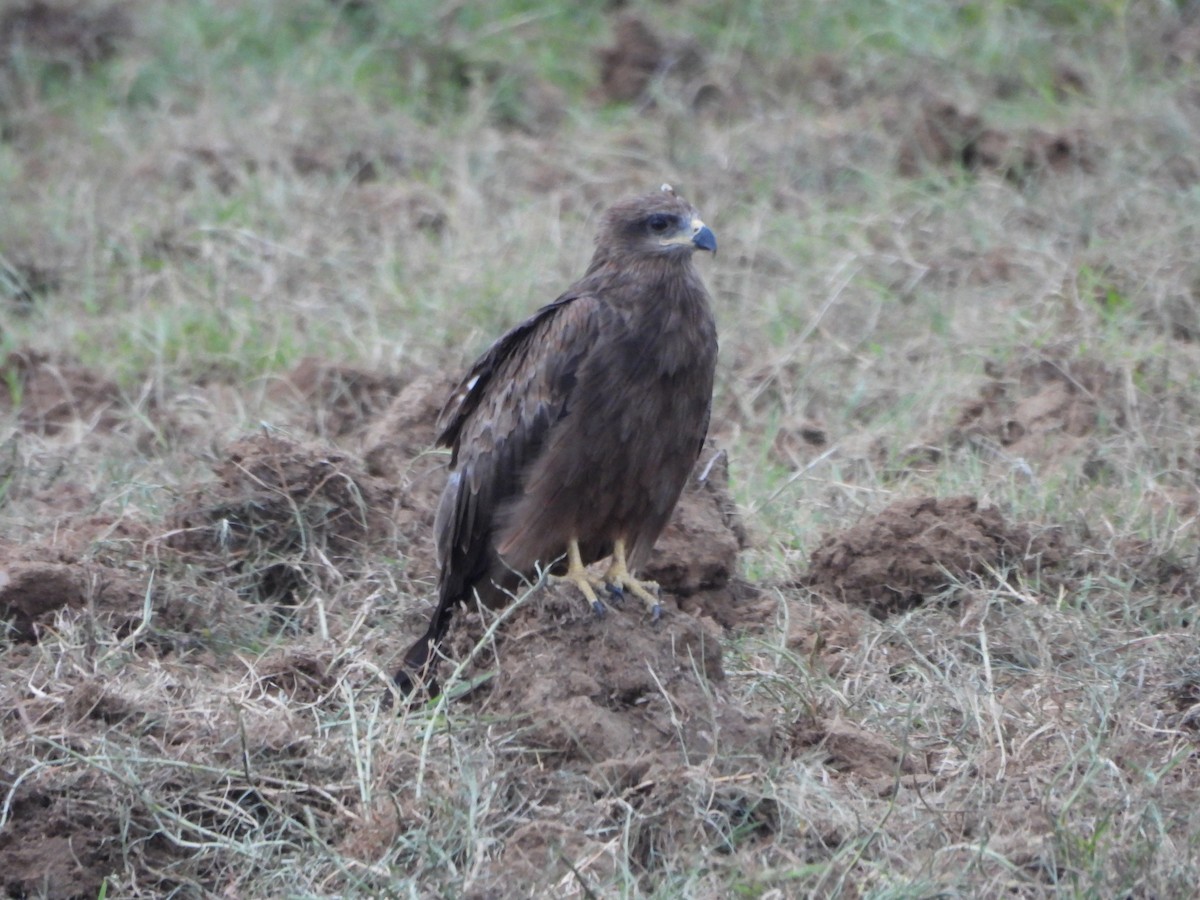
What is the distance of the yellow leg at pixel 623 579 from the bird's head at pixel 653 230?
84 centimetres

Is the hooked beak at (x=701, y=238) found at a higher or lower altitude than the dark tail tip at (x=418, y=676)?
higher

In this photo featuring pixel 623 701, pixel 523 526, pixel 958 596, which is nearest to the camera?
pixel 623 701

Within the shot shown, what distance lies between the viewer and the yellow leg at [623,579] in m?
4.73

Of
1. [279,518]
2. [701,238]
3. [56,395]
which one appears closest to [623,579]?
[701,238]

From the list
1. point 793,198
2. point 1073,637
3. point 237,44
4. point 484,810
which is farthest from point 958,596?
point 237,44

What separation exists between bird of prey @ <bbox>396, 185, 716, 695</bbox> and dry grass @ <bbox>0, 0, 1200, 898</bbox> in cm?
37

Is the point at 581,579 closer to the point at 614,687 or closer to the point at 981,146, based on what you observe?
the point at 614,687

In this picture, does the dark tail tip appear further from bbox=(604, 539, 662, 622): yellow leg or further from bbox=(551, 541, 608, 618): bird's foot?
bbox=(604, 539, 662, 622): yellow leg

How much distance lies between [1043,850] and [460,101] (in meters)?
7.12

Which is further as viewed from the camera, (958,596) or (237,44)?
(237,44)

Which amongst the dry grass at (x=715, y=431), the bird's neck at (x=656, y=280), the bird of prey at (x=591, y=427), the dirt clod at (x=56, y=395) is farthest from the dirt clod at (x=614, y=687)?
the dirt clod at (x=56, y=395)

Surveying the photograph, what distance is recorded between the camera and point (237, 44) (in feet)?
33.8

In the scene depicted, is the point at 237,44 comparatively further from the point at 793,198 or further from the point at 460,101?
the point at 793,198

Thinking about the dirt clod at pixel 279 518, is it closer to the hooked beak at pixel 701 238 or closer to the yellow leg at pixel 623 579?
the yellow leg at pixel 623 579
